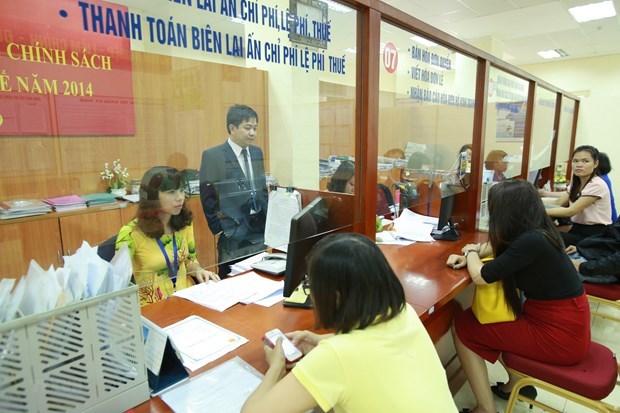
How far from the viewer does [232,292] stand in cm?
160

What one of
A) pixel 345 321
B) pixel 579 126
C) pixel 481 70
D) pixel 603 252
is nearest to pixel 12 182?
pixel 345 321

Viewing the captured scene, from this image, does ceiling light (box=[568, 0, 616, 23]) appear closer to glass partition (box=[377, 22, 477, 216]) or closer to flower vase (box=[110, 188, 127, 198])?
glass partition (box=[377, 22, 477, 216])

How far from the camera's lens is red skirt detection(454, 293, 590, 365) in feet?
5.10

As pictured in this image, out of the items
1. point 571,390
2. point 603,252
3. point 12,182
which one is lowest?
point 571,390

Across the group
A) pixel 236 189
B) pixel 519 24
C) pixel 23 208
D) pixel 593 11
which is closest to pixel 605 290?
pixel 236 189

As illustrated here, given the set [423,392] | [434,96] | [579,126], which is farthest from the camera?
[579,126]

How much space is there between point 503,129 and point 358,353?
3.05 metres

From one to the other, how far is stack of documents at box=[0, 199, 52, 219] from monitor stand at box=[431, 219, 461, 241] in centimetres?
211

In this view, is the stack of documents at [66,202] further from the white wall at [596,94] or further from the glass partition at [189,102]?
the white wall at [596,94]

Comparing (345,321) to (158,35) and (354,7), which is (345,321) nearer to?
(158,35)

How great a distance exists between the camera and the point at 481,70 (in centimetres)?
243

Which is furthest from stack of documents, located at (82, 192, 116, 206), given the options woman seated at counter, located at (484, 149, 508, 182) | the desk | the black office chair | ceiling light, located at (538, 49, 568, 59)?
ceiling light, located at (538, 49, 568, 59)

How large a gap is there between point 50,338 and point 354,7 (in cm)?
145

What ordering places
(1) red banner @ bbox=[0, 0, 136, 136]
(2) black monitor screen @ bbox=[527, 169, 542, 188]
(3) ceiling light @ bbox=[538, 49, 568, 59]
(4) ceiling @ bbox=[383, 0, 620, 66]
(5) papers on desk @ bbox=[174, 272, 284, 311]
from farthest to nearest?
(3) ceiling light @ bbox=[538, 49, 568, 59]
(4) ceiling @ bbox=[383, 0, 620, 66]
(2) black monitor screen @ bbox=[527, 169, 542, 188]
(5) papers on desk @ bbox=[174, 272, 284, 311]
(1) red banner @ bbox=[0, 0, 136, 136]
